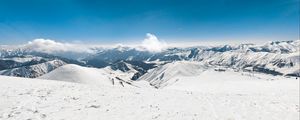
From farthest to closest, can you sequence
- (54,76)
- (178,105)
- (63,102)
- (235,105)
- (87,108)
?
(54,76)
(235,105)
(178,105)
(63,102)
(87,108)

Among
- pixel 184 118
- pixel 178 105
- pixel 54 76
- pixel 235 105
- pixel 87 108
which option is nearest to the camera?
pixel 184 118

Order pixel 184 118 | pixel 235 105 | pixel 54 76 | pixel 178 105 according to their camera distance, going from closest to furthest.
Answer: pixel 184 118 → pixel 178 105 → pixel 235 105 → pixel 54 76

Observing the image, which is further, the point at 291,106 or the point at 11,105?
the point at 291,106

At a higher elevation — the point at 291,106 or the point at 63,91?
the point at 63,91

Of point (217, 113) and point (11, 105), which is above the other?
point (11, 105)

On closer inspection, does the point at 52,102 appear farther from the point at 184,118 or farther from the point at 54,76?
the point at 54,76

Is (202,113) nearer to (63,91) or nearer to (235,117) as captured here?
(235,117)

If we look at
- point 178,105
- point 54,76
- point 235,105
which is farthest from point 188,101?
point 54,76

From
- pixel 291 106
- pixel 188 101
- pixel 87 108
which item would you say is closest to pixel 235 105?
pixel 188 101

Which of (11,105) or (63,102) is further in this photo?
(63,102)
